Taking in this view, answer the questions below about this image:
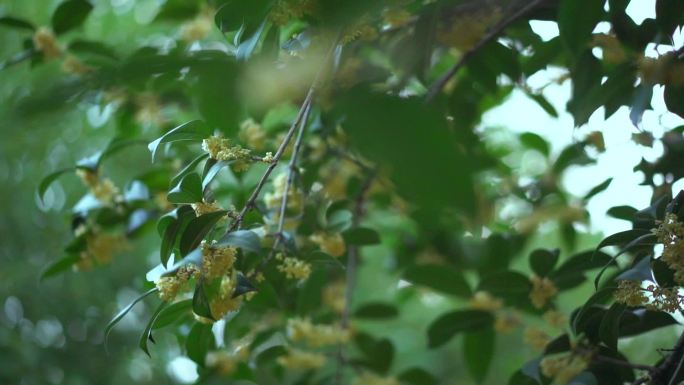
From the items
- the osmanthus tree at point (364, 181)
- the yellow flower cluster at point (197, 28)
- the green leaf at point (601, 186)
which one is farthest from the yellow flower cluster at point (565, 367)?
the yellow flower cluster at point (197, 28)

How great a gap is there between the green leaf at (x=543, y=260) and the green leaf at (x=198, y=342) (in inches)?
15.7

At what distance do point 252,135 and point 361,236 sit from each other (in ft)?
0.62

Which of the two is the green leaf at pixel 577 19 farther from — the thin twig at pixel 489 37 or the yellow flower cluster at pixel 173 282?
the yellow flower cluster at pixel 173 282

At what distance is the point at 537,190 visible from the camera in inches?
46.0

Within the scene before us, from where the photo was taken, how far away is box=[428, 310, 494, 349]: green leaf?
0.95 metres

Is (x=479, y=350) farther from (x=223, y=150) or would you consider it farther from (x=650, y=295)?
(x=223, y=150)

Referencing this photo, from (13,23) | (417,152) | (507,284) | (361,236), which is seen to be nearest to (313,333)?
(361,236)

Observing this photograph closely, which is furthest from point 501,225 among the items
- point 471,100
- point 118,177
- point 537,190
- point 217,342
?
point 118,177

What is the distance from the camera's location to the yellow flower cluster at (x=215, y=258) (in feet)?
1.96

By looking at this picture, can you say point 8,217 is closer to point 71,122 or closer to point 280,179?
point 71,122

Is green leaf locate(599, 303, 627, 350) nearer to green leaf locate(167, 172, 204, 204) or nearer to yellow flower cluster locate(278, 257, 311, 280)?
yellow flower cluster locate(278, 257, 311, 280)

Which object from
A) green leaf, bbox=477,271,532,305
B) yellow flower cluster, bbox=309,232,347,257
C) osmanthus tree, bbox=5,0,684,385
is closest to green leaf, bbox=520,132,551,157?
osmanthus tree, bbox=5,0,684,385

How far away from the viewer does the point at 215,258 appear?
603mm

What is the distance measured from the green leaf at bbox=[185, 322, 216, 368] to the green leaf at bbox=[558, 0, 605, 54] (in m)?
0.44
